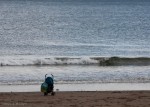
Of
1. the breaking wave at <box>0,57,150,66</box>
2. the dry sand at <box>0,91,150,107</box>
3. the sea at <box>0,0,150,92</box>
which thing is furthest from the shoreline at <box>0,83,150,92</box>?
the breaking wave at <box>0,57,150,66</box>

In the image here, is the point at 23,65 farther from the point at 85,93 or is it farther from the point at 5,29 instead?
the point at 5,29

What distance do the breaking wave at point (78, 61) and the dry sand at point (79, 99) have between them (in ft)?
44.0

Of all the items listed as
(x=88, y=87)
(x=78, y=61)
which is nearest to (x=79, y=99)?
(x=88, y=87)

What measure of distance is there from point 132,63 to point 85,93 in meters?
15.0

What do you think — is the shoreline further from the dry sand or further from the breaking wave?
the breaking wave

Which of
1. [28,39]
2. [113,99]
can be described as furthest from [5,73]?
[28,39]

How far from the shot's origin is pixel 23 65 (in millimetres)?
37219

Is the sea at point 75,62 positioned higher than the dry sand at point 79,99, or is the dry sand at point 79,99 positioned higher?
the sea at point 75,62

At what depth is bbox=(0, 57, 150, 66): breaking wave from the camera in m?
38.1

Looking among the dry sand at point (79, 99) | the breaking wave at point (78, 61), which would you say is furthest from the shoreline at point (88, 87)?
the breaking wave at point (78, 61)

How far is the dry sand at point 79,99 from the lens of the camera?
70.6 feet

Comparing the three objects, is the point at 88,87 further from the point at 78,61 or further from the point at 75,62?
the point at 78,61

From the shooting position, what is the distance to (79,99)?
74.3 feet

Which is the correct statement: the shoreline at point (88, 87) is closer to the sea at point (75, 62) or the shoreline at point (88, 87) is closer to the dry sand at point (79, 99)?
the sea at point (75, 62)
